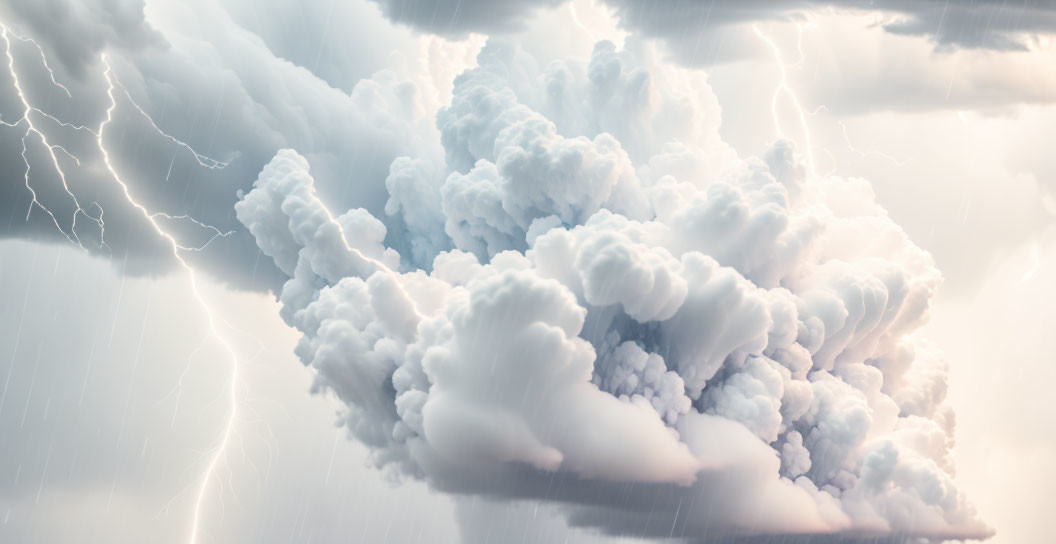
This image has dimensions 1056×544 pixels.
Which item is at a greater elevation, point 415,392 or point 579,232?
point 579,232

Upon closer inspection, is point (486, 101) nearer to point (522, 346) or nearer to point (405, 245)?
point (405, 245)

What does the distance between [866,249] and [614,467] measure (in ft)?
46.9

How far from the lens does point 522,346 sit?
24.0 meters

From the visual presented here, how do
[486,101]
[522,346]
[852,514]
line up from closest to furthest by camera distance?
[522,346] < [852,514] < [486,101]

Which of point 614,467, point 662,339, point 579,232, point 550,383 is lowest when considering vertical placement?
point 614,467

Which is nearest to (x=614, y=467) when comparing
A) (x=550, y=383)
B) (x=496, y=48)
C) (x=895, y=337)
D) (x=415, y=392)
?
(x=550, y=383)

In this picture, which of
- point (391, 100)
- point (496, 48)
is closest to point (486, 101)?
point (496, 48)

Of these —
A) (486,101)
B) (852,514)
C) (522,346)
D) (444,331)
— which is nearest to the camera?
(522,346)

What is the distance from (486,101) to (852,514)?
62.2 feet

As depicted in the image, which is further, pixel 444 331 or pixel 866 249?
pixel 866 249

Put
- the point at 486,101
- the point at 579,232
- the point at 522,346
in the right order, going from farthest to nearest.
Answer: the point at 486,101
the point at 579,232
the point at 522,346

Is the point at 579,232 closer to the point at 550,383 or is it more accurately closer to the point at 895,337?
the point at 550,383

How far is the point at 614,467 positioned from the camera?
2702 centimetres

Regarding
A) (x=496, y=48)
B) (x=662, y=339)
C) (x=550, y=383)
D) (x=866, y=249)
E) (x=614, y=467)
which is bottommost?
(x=614, y=467)
